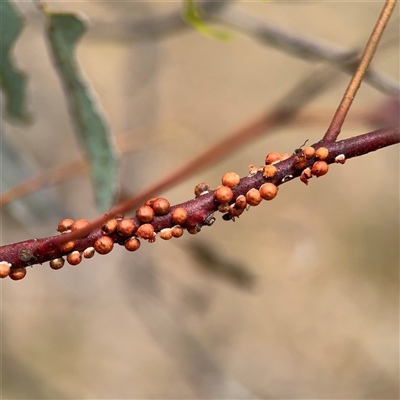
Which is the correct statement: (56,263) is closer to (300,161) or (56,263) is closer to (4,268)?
(4,268)

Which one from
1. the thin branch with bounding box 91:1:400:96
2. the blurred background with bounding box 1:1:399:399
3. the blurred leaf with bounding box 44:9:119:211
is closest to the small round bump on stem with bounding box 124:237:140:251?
the blurred leaf with bounding box 44:9:119:211

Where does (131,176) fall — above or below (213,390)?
above

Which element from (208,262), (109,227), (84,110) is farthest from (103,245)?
(208,262)

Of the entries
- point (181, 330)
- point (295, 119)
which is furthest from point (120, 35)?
point (181, 330)

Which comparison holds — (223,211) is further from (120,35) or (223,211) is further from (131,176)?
(131,176)

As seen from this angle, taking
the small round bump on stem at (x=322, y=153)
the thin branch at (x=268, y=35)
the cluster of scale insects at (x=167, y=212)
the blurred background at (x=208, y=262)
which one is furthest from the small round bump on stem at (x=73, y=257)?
the blurred background at (x=208, y=262)

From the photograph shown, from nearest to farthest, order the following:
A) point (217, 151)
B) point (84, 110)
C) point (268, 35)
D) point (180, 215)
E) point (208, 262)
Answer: point (180, 215) → point (217, 151) → point (84, 110) → point (268, 35) → point (208, 262)

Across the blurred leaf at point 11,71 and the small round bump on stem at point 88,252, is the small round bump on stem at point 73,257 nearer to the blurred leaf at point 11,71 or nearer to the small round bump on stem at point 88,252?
the small round bump on stem at point 88,252

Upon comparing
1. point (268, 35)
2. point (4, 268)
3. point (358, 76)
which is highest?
point (268, 35)
